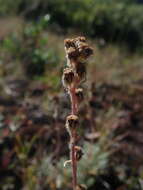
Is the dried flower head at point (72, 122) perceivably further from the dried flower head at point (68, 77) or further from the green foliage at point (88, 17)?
the green foliage at point (88, 17)

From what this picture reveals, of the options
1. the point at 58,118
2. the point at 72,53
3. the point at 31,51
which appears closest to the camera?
the point at 72,53

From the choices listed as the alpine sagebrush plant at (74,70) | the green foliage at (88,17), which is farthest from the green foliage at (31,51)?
the alpine sagebrush plant at (74,70)

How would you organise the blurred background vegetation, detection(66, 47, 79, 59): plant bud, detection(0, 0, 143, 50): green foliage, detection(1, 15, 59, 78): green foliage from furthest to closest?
1. detection(0, 0, 143, 50): green foliage
2. detection(1, 15, 59, 78): green foliage
3. the blurred background vegetation
4. detection(66, 47, 79, 59): plant bud

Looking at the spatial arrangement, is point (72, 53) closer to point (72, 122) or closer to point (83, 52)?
point (83, 52)

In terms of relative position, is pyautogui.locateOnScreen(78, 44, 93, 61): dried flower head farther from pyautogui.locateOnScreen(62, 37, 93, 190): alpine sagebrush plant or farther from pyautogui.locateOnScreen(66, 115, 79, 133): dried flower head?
pyautogui.locateOnScreen(66, 115, 79, 133): dried flower head

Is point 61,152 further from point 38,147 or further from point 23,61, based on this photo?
point 23,61

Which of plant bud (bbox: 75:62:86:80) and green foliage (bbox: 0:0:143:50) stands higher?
green foliage (bbox: 0:0:143:50)

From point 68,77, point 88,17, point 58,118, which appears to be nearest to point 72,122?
point 68,77

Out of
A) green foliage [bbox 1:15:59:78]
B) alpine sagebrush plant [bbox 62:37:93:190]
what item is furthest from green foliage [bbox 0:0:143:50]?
alpine sagebrush plant [bbox 62:37:93:190]
